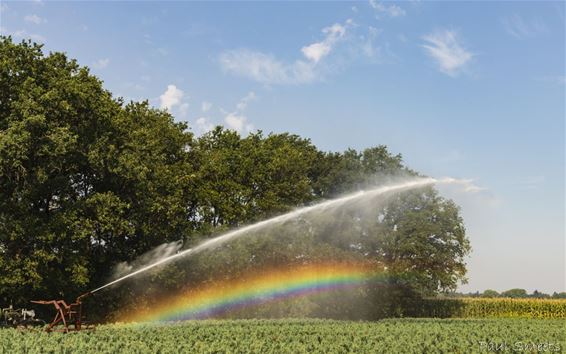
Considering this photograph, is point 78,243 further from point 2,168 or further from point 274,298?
point 274,298

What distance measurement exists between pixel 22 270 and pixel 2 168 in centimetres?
590

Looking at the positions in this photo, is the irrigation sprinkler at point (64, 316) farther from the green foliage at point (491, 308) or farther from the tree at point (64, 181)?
the green foliage at point (491, 308)

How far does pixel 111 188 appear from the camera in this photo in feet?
132

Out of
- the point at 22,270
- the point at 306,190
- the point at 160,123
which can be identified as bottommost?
the point at 22,270

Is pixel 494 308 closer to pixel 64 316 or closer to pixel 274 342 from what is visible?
pixel 274 342

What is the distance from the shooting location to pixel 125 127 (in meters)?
41.6

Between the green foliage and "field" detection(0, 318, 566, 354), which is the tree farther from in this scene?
the green foliage

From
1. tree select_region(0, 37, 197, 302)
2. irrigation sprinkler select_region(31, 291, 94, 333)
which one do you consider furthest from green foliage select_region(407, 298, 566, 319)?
irrigation sprinkler select_region(31, 291, 94, 333)

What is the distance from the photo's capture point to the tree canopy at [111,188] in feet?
111

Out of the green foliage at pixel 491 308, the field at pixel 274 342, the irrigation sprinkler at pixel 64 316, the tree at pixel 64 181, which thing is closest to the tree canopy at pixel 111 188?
the tree at pixel 64 181

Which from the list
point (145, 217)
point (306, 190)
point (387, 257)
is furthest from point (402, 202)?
point (145, 217)

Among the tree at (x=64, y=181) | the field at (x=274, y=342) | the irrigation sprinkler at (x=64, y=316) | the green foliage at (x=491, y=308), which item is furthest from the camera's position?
the green foliage at (x=491, y=308)

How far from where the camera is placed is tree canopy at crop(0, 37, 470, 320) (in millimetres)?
33750

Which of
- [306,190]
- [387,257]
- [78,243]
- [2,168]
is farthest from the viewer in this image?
[387,257]
